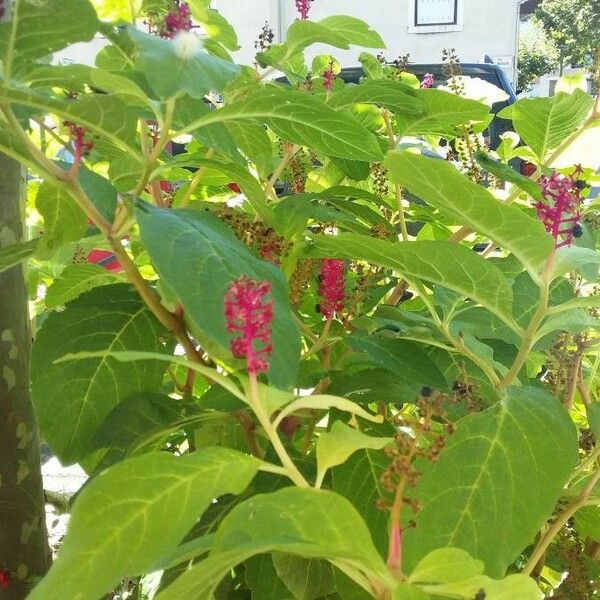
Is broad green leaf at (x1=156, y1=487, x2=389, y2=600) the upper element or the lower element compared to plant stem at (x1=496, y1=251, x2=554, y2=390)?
lower

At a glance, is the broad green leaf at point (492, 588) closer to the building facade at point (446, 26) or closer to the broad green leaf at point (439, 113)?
the broad green leaf at point (439, 113)

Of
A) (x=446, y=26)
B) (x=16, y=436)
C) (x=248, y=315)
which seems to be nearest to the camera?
(x=248, y=315)

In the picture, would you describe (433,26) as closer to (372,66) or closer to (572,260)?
(372,66)

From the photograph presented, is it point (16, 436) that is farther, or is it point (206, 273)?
point (16, 436)

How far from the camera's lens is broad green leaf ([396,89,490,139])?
0.64 meters

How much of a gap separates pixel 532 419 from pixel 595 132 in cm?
→ 40

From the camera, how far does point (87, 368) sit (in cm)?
52

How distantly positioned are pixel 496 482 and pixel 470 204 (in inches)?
5.4

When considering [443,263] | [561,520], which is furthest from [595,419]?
[443,263]

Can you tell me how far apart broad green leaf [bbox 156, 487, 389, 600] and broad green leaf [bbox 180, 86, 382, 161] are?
232 millimetres

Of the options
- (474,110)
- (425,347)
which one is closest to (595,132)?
(474,110)

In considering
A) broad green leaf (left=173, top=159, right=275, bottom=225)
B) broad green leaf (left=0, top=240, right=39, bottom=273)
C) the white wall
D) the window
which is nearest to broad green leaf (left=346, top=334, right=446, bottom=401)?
broad green leaf (left=173, top=159, right=275, bottom=225)

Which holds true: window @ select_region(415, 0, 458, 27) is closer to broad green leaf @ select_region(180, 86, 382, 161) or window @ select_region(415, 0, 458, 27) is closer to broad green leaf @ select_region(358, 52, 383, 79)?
broad green leaf @ select_region(358, 52, 383, 79)

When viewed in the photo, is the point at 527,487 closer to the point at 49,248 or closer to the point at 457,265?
the point at 457,265
